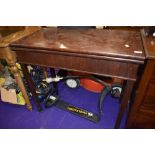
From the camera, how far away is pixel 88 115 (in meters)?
1.46

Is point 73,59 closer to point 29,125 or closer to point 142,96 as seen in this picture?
point 142,96

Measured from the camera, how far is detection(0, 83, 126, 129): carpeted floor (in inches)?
54.4

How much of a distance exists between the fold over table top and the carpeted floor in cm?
75

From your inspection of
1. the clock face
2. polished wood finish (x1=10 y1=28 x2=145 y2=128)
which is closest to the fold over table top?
polished wood finish (x1=10 y1=28 x2=145 y2=128)

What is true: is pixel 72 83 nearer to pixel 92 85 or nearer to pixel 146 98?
pixel 92 85

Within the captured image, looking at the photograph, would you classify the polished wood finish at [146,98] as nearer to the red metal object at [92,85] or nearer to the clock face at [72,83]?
the red metal object at [92,85]

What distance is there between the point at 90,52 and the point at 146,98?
1.51 feet

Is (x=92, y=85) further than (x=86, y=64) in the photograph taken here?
Yes

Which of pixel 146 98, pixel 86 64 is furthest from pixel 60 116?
pixel 146 98

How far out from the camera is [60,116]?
1.48 m

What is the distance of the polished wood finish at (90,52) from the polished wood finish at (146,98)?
1.8 inches

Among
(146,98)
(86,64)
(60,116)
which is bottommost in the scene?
(60,116)

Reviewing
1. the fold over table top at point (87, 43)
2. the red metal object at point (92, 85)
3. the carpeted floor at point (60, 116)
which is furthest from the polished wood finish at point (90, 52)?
the red metal object at point (92, 85)
